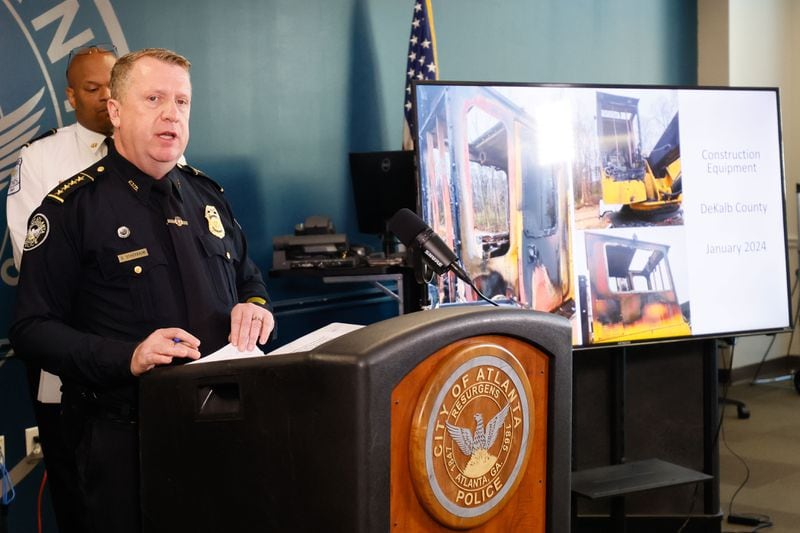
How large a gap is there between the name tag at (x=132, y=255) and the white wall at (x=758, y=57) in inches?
214

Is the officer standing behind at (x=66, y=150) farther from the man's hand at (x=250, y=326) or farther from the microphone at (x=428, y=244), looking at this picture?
Result: the man's hand at (x=250, y=326)

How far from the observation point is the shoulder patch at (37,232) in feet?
5.68

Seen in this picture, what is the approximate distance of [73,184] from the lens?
1819 mm

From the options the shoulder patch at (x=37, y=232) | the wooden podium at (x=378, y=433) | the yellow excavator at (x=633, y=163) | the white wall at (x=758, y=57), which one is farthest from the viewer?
the white wall at (x=758, y=57)

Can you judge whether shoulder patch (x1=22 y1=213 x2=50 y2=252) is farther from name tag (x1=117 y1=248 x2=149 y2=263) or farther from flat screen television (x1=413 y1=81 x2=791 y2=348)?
flat screen television (x1=413 y1=81 x2=791 y2=348)

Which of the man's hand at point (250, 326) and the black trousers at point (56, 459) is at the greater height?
the man's hand at point (250, 326)

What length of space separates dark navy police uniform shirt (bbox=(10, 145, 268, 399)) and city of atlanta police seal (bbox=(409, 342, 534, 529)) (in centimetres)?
76

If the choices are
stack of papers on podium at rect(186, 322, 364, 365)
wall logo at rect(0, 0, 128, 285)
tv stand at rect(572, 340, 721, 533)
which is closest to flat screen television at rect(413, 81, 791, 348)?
tv stand at rect(572, 340, 721, 533)

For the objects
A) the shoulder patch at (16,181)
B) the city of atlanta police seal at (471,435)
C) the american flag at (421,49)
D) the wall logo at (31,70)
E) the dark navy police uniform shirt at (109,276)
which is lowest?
the city of atlanta police seal at (471,435)

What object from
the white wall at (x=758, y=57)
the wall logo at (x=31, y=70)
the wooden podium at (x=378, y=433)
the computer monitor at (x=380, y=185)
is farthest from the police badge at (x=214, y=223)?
the white wall at (x=758, y=57)

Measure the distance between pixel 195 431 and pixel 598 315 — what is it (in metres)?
2.06

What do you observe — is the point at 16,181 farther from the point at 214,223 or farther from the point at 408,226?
the point at 408,226

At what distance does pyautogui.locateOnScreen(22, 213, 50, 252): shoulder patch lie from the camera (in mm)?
1731

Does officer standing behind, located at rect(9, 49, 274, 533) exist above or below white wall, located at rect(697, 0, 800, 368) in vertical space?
below
